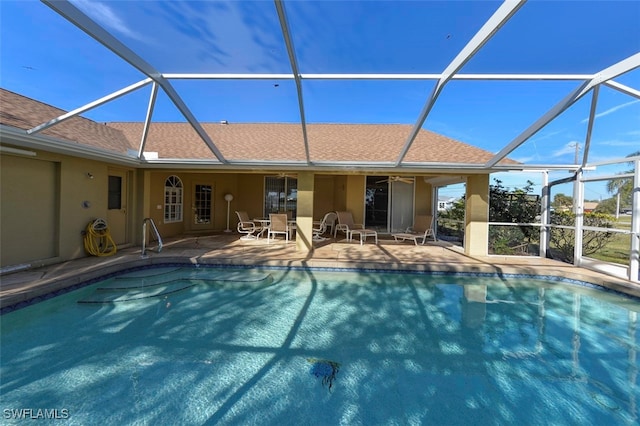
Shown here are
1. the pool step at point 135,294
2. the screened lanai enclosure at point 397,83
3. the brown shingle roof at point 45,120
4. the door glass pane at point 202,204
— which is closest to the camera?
the screened lanai enclosure at point 397,83

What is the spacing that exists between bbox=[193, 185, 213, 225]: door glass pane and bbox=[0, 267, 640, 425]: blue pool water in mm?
6692

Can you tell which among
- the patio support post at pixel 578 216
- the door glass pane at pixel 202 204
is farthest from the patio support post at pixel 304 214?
the patio support post at pixel 578 216

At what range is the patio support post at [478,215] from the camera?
8.93 m

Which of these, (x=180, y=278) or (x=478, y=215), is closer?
(x=180, y=278)

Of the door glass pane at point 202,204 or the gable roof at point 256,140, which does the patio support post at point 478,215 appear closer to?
the gable roof at point 256,140

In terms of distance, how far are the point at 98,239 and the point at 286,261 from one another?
5.45 meters

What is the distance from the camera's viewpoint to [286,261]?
25.5ft

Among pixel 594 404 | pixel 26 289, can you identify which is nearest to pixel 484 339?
pixel 594 404

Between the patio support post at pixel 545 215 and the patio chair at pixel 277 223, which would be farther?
the patio chair at pixel 277 223

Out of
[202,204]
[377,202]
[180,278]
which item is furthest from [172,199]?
[377,202]

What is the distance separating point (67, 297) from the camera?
548 centimetres

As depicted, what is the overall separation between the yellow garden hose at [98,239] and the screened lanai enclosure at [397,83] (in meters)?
1.86

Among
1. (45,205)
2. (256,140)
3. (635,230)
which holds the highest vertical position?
(256,140)

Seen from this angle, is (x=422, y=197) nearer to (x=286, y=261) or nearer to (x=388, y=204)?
(x=388, y=204)
